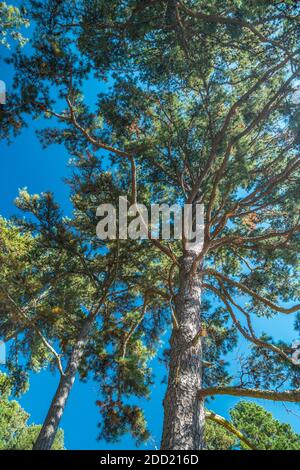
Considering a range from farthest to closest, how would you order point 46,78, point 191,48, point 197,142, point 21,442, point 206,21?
point 21,442, point 197,142, point 191,48, point 46,78, point 206,21

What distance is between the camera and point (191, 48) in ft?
18.0

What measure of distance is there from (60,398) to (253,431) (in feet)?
33.3

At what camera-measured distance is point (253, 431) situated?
13.8 metres

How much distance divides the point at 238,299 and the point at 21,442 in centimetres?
1708

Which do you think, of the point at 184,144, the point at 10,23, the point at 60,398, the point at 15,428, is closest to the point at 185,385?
the point at 60,398

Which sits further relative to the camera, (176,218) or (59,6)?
(176,218)

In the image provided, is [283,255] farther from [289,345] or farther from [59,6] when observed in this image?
[59,6]

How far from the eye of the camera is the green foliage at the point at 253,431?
12508mm

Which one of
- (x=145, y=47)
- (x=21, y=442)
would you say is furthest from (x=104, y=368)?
(x=21, y=442)

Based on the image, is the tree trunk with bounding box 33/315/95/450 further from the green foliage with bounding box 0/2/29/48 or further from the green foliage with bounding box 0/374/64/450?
the green foliage with bounding box 0/374/64/450

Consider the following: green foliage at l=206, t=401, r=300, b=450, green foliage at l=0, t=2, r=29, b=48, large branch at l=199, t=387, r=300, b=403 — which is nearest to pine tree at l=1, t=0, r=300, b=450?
large branch at l=199, t=387, r=300, b=403

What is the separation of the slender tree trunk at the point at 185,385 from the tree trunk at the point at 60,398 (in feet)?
9.66

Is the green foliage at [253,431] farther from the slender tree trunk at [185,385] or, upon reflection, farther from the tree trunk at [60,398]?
the slender tree trunk at [185,385]

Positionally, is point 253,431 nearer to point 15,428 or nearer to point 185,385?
point 185,385
